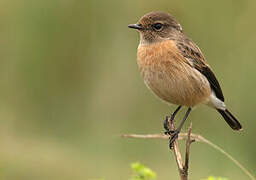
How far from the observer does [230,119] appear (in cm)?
693

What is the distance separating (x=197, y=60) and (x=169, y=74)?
56cm

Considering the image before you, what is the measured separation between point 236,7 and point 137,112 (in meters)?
1.64

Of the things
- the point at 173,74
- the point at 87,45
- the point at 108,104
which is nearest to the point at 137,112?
the point at 108,104

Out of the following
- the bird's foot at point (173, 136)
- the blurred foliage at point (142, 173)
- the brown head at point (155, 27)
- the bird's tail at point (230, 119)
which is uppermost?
the brown head at point (155, 27)

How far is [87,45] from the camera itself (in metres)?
7.21

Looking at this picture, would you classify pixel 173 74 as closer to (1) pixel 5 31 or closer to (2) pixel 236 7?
(2) pixel 236 7

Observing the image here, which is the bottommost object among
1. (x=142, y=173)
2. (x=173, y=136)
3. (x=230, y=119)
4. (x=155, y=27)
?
(x=230, y=119)

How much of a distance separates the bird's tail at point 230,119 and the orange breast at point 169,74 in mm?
688

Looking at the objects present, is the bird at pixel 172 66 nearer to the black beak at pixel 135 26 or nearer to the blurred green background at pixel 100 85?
the black beak at pixel 135 26

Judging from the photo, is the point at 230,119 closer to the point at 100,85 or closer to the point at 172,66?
the point at 172,66

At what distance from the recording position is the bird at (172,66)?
236 inches

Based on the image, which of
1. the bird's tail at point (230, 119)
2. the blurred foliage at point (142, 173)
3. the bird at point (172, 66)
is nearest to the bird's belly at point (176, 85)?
the bird at point (172, 66)

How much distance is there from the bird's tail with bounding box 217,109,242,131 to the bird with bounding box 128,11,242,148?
33 centimetres

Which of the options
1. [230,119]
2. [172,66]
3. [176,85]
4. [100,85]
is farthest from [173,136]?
[100,85]
